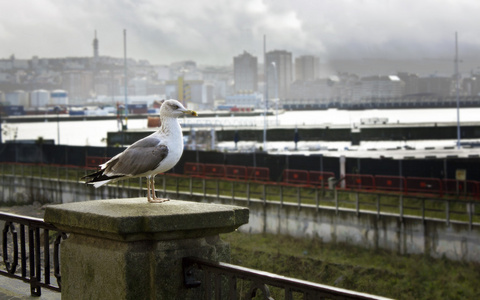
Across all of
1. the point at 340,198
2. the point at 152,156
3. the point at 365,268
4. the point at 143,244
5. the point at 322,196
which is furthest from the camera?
the point at 322,196

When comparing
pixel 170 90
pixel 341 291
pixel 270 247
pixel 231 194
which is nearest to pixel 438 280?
pixel 270 247

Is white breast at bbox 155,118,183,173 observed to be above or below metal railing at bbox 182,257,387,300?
above

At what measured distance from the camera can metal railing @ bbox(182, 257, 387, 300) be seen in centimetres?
427

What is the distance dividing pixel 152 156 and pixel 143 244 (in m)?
0.87

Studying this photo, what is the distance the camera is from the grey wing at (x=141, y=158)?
18.6 ft

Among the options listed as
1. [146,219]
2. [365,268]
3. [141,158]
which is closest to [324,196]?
[365,268]

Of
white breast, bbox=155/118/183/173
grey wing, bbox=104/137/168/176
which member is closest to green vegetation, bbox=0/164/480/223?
white breast, bbox=155/118/183/173

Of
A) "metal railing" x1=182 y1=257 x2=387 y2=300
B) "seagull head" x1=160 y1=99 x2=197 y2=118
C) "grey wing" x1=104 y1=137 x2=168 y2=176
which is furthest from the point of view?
"seagull head" x1=160 y1=99 x2=197 y2=118

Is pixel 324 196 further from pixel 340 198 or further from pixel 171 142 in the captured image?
pixel 171 142

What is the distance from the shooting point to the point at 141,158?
5684mm

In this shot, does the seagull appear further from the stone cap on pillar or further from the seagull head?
the stone cap on pillar

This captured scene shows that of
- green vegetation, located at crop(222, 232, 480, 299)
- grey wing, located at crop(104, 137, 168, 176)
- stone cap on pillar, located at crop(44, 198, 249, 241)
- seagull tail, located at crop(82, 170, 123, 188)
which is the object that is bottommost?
green vegetation, located at crop(222, 232, 480, 299)

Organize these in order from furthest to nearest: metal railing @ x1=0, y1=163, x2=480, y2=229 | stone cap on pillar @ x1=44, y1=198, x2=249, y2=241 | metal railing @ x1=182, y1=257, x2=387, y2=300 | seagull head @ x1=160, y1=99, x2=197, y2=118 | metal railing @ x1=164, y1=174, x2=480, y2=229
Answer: metal railing @ x1=0, y1=163, x2=480, y2=229
metal railing @ x1=164, y1=174, x2=480, y2=229
seagull head @ x1=160, y1=99, x2=197, y2=118
stone cap on pillar @ x1=44, y1=198, x2=249, y2=241
metal railing @ x1=182, y1=257, x2=387, y2=300

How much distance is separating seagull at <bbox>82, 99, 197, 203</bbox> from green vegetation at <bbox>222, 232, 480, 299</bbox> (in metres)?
17.7
